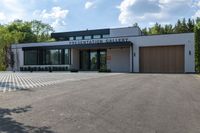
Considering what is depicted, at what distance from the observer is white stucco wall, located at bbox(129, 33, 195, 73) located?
27.9 m

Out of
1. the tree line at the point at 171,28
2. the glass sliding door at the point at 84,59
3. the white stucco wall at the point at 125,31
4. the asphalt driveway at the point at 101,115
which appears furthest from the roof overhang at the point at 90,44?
the tree line at the point at 171,28

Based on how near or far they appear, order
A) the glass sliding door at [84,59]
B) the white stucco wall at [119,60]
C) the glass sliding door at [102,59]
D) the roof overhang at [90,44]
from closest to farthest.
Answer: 1. the roof overhang at [90,44]
2. the white stucco wall at [119,60]
3. the glass sliding door at [102,59]
4. the glass sliding door at [84,59]

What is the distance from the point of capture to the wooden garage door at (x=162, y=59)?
2867 cm

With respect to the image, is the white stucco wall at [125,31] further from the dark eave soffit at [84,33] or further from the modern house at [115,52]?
the dark eave soffit at [84,33]

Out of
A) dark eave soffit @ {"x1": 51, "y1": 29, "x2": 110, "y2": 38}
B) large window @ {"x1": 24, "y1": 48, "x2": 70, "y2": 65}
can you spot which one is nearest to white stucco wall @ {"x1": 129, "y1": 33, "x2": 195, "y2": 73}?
large window @ {"x1": 24, "y1": 48, "x2": 70, "y2": 65}

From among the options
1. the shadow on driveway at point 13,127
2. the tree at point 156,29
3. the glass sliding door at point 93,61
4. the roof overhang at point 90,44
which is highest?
the tree at point 156,29

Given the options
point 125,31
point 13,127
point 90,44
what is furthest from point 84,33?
point 13,127

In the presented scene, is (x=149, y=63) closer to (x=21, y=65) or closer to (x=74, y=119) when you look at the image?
(x=21, y=65)

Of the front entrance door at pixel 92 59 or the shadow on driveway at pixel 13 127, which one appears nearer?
the shadow on driveway at pixel 13 127

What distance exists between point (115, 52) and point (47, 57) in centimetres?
1007

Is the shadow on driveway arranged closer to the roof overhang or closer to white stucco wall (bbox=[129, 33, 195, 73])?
white stucco wall (bbox=[129, 33, 195, 73])

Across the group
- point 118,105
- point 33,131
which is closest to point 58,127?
point 33,131

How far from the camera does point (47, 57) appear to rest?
124 ft

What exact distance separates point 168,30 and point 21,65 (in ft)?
137
